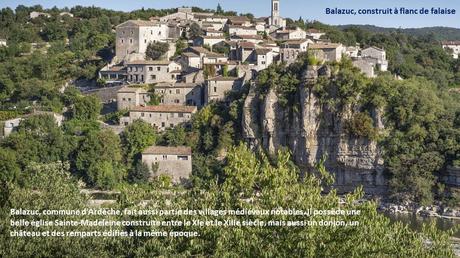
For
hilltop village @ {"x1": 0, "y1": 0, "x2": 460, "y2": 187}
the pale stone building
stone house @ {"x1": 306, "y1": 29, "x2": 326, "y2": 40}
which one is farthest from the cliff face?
the pale stone building

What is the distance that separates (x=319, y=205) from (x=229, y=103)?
2429cm

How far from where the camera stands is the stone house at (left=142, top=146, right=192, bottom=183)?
3306 centimetres

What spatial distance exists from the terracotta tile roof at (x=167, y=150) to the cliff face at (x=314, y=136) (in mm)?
2895

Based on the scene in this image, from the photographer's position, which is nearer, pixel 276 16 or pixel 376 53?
pixel 376 53

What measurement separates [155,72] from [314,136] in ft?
33.2

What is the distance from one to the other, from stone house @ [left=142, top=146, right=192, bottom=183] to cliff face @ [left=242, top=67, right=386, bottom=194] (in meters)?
3.12

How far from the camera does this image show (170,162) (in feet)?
109

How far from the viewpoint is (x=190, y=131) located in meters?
34.8

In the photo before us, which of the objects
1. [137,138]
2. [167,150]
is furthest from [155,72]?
[167,150]

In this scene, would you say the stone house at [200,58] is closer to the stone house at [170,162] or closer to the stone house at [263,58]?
the stone house at [263,58]

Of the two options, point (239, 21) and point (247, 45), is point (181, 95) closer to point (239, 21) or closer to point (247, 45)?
point (247, 45)

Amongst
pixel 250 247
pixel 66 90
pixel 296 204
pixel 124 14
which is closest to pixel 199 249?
pixel 250 247

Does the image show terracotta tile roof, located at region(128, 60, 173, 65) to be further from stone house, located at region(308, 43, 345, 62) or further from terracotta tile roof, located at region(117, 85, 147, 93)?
stone house, located at region(308, 43, 345, 62)

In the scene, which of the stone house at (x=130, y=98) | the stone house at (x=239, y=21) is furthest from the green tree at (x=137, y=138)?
the stone house at (x=239, y=21)
